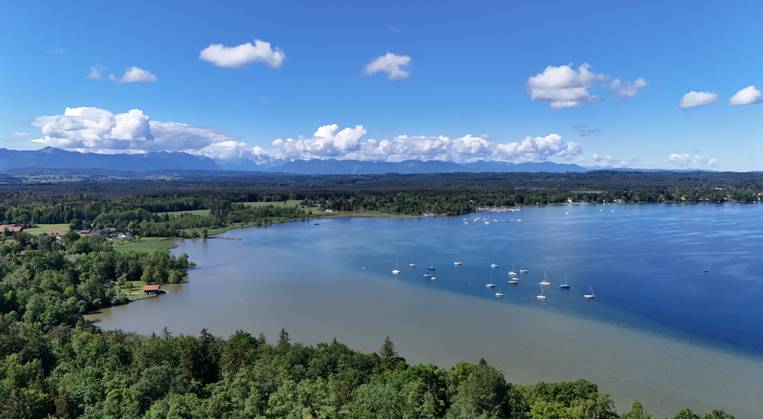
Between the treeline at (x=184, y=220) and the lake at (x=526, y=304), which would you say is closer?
the lake at (x=526, y=304)

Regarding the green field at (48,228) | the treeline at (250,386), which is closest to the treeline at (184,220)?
the green field at (48,228)

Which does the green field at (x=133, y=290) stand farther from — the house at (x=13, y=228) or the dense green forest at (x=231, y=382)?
the house at (x=13, y=228)

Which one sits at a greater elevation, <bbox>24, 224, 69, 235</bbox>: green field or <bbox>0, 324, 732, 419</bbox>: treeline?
<bbox>0, 324, 732, 419</bbox>: treeline

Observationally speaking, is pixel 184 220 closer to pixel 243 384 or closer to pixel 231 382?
pixel 231 382

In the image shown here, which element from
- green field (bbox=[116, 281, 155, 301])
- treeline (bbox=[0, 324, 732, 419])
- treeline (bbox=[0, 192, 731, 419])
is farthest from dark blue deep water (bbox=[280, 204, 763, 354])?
green field (bbox=[116, 281, 155, 301])

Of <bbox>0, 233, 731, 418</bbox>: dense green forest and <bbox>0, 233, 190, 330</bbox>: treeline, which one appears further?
<bbox>0, 233, 190, 330</bbox>: treeline

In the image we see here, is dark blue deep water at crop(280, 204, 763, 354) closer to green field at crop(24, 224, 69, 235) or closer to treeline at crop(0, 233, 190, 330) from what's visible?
treeline at crop(0, 233, 190, 330)
